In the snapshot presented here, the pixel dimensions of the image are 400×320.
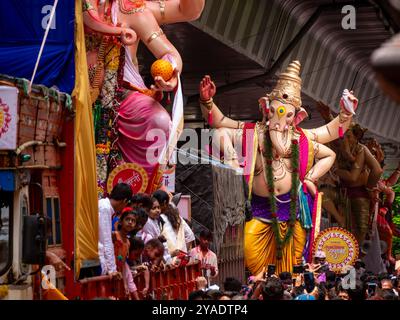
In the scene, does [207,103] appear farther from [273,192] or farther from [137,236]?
[137,236]

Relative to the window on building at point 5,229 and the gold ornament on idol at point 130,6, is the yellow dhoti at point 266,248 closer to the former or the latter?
the gold ornament on idol at point 130,6

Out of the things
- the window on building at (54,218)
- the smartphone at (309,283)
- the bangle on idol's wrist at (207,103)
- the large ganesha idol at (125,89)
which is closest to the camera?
the window on building at (54,218)

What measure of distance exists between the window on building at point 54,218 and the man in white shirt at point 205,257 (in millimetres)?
3482

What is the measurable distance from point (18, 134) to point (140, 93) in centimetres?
474

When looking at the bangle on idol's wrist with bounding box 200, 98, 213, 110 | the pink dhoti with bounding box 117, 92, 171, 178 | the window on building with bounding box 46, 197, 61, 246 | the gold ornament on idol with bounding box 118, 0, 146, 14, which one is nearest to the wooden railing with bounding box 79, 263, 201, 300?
the window on building with bounding box 46, 197, 61, 246

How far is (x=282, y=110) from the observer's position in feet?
54.5

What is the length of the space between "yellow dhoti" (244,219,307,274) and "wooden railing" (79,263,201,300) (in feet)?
12.5

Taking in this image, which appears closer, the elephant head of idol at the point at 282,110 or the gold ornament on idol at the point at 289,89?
the elephant head of idol at the point at 282,110

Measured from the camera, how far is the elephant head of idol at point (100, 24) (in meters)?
12.6

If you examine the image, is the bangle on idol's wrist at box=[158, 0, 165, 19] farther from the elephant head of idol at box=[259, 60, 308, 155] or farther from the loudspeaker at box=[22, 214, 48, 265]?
the loudspeaker at box=[22, 214, 48, 265]

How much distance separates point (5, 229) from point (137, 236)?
293 cm

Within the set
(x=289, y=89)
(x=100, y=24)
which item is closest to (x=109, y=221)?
(x=100, y=24)

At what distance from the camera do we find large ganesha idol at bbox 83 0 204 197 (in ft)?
42.0

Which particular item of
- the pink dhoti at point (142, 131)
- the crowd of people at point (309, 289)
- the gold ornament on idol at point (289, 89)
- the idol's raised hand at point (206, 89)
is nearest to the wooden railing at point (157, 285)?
the crowd of people at point (309, 289)
